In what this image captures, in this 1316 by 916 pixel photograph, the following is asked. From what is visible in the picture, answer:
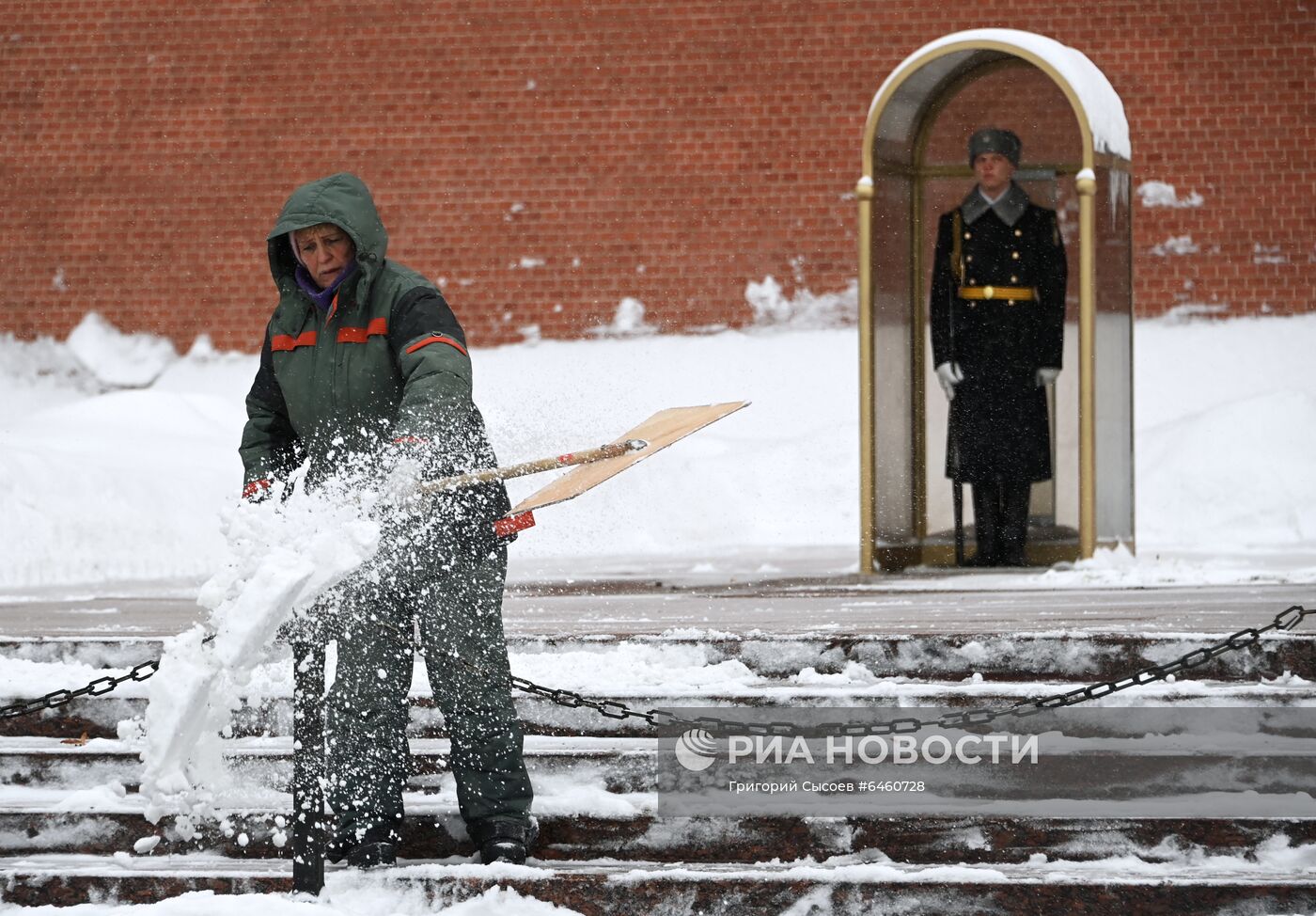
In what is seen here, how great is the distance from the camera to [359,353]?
12.5 feet

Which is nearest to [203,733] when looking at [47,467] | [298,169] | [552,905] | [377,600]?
[377,600]

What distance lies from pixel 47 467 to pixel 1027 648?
7.35 meters

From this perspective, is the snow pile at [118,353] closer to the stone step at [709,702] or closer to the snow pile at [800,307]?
the snow pile at [800,307]

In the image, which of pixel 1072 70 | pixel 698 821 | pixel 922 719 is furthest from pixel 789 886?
pixel 1072 70

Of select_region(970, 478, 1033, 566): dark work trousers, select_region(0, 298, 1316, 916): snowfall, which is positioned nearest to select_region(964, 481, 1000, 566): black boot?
select_region(970, 478, 1033, 566): dark work trousers

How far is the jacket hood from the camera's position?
371 cm

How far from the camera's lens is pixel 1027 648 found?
470 cm

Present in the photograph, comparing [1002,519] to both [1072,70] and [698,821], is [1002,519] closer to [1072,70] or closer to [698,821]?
[1072,70]

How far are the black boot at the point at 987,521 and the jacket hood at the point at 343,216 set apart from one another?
14.2ft

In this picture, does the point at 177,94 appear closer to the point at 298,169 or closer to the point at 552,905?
the point at 298,169

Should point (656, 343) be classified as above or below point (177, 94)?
below

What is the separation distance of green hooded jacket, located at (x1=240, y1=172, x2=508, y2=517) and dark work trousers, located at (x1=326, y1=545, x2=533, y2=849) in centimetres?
22

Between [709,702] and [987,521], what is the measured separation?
3.38m

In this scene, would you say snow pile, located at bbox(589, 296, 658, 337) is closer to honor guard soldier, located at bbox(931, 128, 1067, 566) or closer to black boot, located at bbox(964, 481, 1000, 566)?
→ honor guard soldier, located at bbox(931, 128, 1067, 566)
